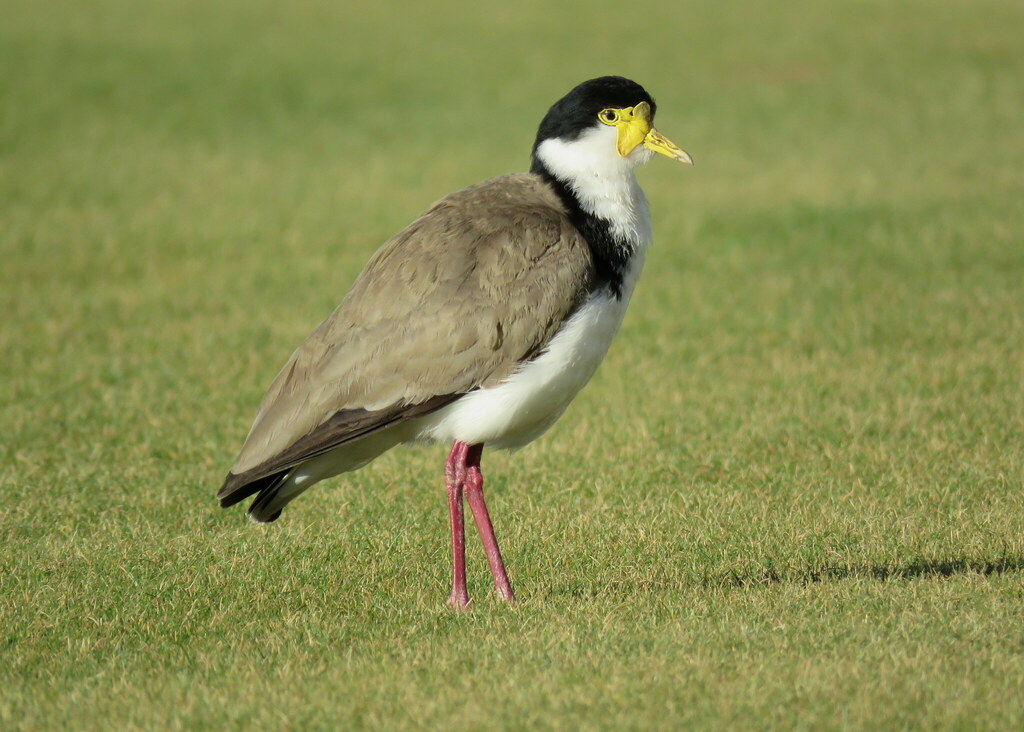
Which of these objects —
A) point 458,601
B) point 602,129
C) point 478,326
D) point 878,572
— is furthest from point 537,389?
point 878,572

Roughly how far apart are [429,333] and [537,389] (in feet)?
1.54

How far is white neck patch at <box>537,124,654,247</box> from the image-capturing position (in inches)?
212

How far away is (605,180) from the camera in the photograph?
543 centimetres

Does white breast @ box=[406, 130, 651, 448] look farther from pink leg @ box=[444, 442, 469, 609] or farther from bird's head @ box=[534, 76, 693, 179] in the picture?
pink leg @ box=[444, 442, 469, 609]

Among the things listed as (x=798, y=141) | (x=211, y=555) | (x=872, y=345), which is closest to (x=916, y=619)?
(x=211, y=555)

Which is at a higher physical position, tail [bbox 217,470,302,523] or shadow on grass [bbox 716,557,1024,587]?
tail [bbox 217,470,302,523]

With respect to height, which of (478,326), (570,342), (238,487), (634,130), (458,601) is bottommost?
(458,601)

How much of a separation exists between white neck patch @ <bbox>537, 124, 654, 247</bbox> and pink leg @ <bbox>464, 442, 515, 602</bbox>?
1.08m

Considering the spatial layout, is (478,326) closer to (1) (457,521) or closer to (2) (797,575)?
(1) (457,521)

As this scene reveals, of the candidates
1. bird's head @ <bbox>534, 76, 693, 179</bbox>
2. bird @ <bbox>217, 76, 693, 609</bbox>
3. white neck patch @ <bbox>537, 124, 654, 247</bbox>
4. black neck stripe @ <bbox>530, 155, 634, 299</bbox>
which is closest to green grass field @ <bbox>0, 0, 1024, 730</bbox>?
bird @ <bbox>217, 76, 693, 609</bbox>

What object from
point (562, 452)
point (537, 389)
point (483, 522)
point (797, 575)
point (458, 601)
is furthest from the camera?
point (562, 452)

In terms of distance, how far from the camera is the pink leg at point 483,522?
5.31 m

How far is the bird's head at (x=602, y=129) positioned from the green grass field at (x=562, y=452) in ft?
5.67

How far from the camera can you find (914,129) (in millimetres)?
18719
